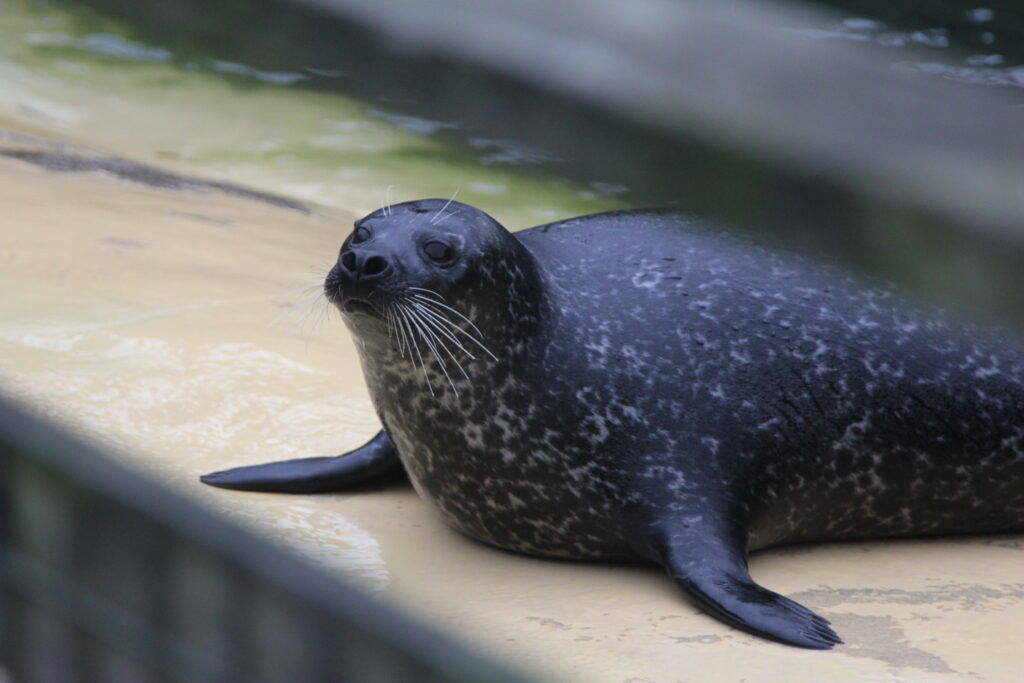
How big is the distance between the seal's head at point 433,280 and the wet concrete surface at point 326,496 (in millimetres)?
319

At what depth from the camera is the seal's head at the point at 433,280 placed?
3.38 meters

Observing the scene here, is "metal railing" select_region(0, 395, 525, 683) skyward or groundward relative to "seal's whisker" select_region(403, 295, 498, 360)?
skyward

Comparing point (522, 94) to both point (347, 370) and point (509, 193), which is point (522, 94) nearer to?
point (347, 370)

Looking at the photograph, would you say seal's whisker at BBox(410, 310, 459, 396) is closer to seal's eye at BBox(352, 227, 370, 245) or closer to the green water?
seal's eye at BBox(352, 227, 370, 245)

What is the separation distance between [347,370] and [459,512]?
143cm

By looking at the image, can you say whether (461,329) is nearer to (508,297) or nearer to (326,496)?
(508,297)

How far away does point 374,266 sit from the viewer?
11.1 feet

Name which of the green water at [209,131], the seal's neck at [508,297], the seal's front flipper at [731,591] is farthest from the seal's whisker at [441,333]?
the green water at [209,131]

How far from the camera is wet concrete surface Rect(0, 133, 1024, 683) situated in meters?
3.18

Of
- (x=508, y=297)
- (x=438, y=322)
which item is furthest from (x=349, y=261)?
(x=508, y=297)

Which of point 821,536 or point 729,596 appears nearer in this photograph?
point 729,596

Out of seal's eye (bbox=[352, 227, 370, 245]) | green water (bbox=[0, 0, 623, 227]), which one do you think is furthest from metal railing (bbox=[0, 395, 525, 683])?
green water (bbox=[0, 0, 623, 227])

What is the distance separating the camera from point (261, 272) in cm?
618

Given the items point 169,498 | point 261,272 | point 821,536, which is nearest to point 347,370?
point 261,272
